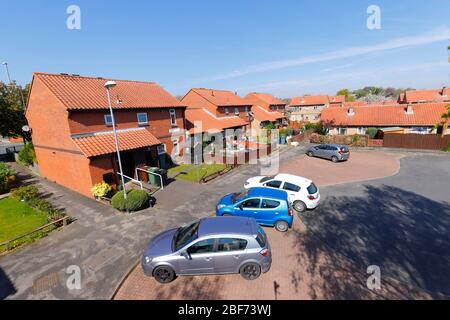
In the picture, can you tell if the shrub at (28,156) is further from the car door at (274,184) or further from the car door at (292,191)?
the car door at (292,191)

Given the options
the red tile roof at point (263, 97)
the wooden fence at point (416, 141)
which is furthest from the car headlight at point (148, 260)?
the red tile roof at point (263, 97)

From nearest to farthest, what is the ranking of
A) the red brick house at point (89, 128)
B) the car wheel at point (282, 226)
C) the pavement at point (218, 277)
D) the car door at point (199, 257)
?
1. the pavement at point (218, 277)
2. the car door at point (199, 257)
3. the car wheel at point (282, 226)
4. the red brick house at point (89, 128)

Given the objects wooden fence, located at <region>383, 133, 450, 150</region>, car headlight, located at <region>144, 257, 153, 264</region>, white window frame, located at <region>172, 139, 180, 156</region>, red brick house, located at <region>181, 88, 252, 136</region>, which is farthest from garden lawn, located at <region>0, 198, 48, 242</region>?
wooden fence, located at <region>383, 133, 450, 150</region>

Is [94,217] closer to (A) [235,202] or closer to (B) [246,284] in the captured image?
(A) [235,202]

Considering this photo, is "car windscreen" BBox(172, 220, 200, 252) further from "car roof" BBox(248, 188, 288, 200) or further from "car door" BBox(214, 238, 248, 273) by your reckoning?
"car roof" BBox(248, 188, 288, 200)

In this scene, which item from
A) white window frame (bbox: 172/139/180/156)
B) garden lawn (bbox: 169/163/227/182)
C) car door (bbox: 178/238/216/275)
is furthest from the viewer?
white window frame (bbox: 172/139/180/156)

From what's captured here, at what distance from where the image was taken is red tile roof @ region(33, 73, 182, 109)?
15352 millimetres

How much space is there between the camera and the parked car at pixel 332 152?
A: 22.4m

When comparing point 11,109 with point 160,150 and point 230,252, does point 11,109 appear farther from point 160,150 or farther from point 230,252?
point 230,252

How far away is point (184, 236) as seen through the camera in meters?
8.10

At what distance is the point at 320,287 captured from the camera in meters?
7.30

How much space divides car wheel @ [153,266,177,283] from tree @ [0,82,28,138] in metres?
28.9

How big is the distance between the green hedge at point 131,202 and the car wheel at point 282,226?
7.55 meters
